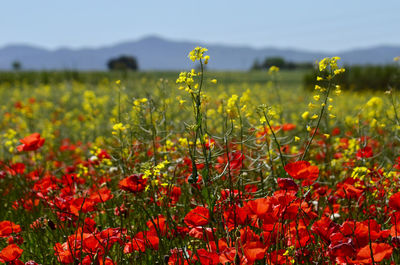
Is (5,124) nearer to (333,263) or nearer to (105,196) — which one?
(105,196)

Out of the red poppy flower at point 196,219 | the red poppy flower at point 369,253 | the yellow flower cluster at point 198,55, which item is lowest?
the red poppy flower at point 369,253

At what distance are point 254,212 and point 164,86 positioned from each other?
1.75 meters

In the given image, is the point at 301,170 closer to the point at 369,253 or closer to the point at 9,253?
the point at 369,253

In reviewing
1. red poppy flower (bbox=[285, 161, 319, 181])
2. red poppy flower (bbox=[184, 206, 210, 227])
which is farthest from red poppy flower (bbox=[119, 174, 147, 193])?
red poppy flower (bbox=[285, 161, 319, 181])

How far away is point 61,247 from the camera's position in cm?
157

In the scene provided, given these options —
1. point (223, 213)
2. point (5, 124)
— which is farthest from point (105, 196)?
point (5, 124)

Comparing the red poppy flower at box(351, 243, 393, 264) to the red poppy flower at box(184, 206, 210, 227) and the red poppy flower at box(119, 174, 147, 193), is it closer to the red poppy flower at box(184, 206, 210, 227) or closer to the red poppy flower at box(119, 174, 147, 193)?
the red poppy flower at box(184, 206, 210, 227)

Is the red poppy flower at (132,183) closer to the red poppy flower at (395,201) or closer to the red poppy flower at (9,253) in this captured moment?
the red poppy flower at (9,253)

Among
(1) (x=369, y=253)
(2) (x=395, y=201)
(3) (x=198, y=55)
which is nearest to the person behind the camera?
(1) (x=369, y=253)

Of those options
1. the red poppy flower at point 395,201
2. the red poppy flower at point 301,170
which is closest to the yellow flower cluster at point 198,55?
the red poppy flower at point 301,170

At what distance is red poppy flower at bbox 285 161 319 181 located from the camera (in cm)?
138

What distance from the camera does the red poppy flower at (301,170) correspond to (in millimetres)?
1377

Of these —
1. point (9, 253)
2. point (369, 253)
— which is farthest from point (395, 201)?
point (9, 253)

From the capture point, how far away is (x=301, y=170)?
1383mm
